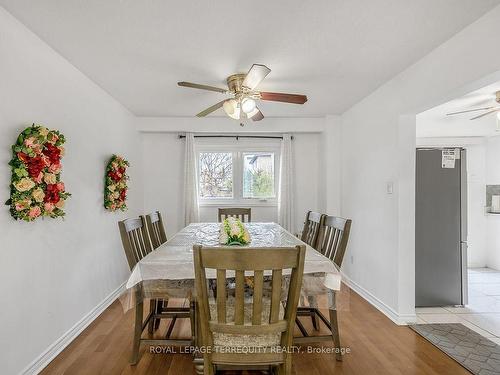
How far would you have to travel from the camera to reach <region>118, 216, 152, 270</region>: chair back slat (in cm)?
210

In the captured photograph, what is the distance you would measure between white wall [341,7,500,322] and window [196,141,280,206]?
1212mm

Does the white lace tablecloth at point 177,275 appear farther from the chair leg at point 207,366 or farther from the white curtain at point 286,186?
the white curtain at point 286,186

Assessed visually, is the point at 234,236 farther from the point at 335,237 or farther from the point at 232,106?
the point at 232,106

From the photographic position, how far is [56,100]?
247 centimetres

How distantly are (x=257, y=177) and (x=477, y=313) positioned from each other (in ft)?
10.3

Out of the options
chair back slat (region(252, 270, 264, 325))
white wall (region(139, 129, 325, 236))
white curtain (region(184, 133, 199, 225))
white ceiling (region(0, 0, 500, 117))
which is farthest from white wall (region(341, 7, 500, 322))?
white curtain (region(184, 133, 199, 225))

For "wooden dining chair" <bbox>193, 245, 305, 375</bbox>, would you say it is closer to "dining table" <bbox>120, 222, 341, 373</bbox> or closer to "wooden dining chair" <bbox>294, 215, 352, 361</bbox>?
"dining table" <bbox>120, 222, 341, 373</bbox>

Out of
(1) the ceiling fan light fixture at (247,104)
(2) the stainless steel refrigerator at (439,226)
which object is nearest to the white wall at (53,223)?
(1) the ceiling fan light fixture at (247,104)

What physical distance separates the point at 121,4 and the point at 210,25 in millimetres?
539

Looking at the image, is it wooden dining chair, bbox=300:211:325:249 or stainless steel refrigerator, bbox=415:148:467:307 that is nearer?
wooden dining chair, bbox=300:211:325:249

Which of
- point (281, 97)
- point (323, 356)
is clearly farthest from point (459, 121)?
point (323, 356)

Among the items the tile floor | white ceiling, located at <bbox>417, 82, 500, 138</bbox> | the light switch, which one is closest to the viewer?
the tile floor

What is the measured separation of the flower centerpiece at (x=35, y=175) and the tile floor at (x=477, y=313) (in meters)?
3.29

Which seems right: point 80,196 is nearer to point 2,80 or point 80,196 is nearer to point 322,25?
point 2,80
